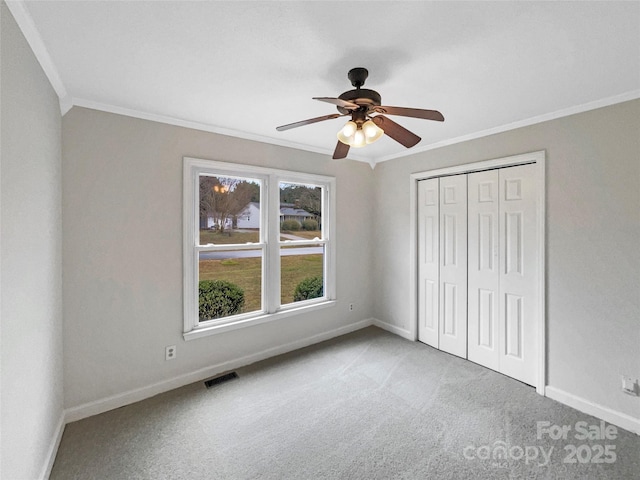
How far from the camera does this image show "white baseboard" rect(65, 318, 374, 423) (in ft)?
7.20

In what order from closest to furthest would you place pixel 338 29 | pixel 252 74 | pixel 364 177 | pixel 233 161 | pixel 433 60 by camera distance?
pixel 338 29
pixel 433 60
pixel 252 74
pixel 233 161
pixel 364 177

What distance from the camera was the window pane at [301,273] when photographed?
134 inches

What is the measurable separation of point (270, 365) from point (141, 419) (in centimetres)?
119

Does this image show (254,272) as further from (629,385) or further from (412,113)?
(629,385)

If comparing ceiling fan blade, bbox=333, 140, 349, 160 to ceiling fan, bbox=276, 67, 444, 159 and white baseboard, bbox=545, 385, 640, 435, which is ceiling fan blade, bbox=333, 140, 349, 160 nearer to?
ceiling fan, bbox=276, 67, 444, 159

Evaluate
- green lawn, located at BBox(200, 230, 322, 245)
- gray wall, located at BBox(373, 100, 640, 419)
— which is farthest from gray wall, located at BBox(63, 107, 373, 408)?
gray wall, located at BBox(373, 100, 640, 419)

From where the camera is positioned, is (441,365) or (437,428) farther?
(441,365)

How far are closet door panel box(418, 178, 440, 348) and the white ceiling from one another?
1.17 m

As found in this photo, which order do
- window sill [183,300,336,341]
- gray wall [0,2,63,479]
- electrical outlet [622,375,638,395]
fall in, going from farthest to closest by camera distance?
window sill [183,300,336,341], electrical outlet [622,375,638,395], gray wall [0,2,63,479]

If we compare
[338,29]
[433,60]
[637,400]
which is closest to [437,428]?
[637,400]

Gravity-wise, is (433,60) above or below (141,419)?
above

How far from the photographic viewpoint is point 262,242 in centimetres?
319

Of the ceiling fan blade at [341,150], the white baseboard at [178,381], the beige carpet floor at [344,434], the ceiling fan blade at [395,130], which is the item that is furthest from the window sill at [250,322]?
the ceiling fan blade at [395,130]

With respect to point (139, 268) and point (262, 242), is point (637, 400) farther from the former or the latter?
point (139, 268)
